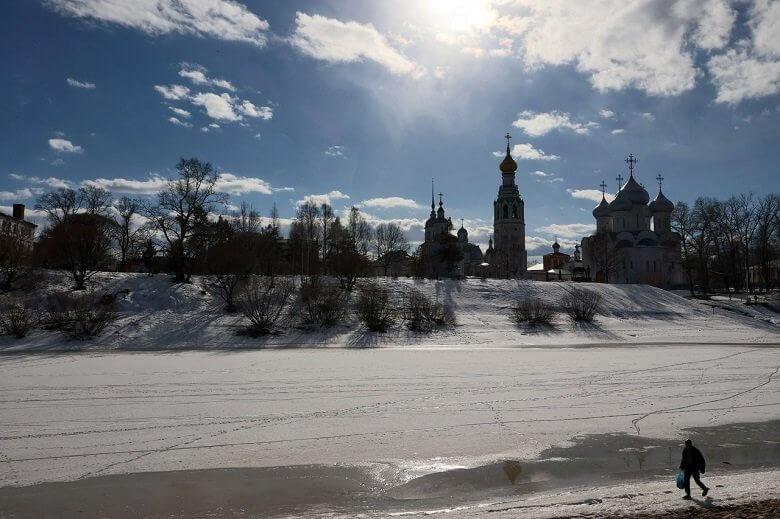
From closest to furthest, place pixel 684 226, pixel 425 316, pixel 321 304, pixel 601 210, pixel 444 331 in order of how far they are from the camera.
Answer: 1. pixel 444 331
2. pixel 321 304
3. pixel 425 316
4. pixel 684 226
5. pixel 601 210

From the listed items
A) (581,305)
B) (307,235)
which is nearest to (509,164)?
(307,235)

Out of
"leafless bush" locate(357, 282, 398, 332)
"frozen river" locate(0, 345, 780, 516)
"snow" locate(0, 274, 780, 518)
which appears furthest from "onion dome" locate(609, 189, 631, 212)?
"frozen river" locate(0, 345, 780, 516)

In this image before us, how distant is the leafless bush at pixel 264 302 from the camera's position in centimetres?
3256

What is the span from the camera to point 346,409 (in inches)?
543

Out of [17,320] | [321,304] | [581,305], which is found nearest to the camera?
[17,320]

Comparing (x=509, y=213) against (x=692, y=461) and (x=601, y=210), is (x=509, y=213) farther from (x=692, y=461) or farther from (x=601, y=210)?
(x=692, y=461)

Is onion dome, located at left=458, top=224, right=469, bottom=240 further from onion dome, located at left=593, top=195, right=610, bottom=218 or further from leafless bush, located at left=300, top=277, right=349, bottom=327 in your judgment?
leafless bush, located at left=300, top=277, right=349, bottom=327

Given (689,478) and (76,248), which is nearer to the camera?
(689,478)

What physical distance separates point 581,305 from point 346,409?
2898 cm

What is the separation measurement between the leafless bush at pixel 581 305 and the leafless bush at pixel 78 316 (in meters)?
28.0

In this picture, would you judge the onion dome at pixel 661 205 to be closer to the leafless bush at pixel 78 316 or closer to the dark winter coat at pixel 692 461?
the leafless bush at pixel 78 316

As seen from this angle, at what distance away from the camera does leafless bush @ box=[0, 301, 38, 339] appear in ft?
94.4

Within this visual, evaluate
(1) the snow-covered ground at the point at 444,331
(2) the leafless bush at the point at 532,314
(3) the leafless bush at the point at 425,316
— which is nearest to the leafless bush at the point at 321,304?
(1) the snow-covered ground at the point at 444,331

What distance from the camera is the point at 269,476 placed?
9383 mm
